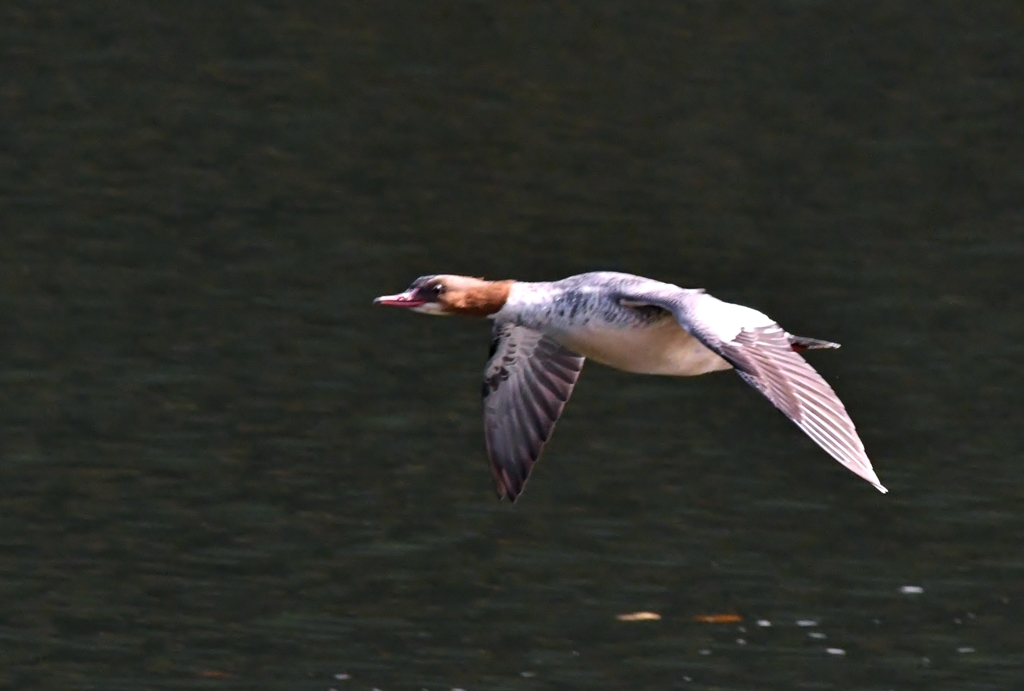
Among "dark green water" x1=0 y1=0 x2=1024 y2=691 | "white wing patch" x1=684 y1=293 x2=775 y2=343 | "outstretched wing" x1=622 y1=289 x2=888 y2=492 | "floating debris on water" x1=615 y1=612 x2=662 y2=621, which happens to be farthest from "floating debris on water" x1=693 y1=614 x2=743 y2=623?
"white wing patch" x1=684 y1=293 x2=775 y2=343

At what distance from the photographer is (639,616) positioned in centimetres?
1195

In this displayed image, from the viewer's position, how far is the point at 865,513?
529 inches

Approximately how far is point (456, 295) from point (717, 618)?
109 inches

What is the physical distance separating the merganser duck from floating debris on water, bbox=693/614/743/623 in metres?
1.61

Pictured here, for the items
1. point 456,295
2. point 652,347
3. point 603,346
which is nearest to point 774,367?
point 652,347

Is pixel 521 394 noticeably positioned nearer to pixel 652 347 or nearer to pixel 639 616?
pixel 652 347

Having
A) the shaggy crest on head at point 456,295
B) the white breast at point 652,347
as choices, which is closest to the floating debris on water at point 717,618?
the white breast at point 652,347

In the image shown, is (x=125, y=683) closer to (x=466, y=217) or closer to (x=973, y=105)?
(x=466, y=217)

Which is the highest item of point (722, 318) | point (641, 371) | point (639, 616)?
point (722, 318)

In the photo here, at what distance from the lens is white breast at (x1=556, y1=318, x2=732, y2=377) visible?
9.94m

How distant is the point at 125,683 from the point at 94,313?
5.21m

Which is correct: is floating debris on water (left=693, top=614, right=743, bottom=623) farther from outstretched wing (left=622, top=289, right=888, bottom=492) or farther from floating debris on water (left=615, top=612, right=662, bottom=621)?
outstretched wing (left=622, top=289, right=888, bottom=492)

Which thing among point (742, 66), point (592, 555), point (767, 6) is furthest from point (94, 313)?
point (767, 6)

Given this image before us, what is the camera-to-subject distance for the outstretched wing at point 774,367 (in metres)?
8.46
